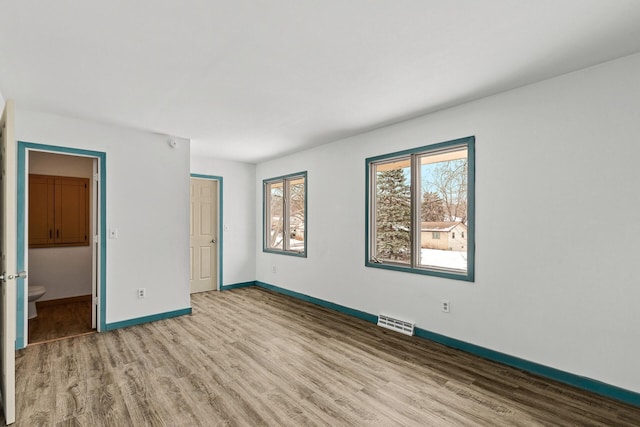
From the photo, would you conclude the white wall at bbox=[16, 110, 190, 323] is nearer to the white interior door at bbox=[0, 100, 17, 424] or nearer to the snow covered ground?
the white interior door at bbox=[0, 100, 17, 424]

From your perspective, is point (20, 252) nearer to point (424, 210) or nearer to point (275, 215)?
point (275, 215)

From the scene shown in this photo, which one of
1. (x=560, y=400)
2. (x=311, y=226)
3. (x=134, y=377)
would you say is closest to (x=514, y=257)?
(x=560, y=400)

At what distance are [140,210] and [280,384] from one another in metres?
2.86

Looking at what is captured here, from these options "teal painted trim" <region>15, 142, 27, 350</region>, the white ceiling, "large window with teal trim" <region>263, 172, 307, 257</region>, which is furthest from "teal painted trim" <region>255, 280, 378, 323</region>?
"teal painted trim" <region>15, 142, 27, 350</region>

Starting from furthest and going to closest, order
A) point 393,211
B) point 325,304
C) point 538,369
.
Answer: point 325,304 < point 393,211 < point 538,369

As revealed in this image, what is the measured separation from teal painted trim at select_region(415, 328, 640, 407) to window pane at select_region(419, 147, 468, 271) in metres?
0.76

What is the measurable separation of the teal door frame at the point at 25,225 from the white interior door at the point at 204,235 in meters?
1.83

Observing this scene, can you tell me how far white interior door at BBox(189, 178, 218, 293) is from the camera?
5.66 m

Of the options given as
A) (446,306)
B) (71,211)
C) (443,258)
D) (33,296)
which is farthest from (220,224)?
(446,306)

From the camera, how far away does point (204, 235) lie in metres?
5.79

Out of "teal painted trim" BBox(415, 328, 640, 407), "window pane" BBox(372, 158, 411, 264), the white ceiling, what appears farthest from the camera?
"window pane" BBox(372, 158, 411, 264)

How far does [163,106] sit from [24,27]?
1335mm

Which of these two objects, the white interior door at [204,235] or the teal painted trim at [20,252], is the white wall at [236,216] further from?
the teal painted trim at [20,252]

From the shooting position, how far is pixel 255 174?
642 cm
